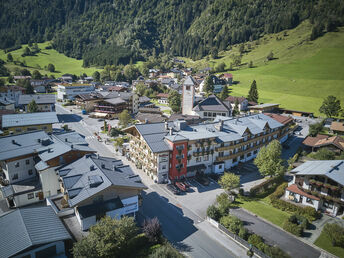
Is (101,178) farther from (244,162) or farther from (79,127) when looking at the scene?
(79,127)

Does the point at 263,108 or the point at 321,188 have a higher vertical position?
the point at 263,108

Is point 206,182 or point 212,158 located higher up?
point 212,158

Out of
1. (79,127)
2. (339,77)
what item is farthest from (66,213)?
(339,77)

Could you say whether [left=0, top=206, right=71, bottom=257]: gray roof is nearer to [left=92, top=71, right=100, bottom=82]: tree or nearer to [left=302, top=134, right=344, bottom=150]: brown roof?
[left=302, top=134, right=344, bottom=150]: brown roof

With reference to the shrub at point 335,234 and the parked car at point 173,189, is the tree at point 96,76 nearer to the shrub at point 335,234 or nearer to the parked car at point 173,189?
the parked car at point 173,189

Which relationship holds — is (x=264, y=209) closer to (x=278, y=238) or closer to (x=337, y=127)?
(x=278, y=238)

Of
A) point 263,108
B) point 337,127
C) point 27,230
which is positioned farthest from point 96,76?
point 27,230

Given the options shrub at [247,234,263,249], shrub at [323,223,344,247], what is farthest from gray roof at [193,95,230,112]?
shrub at [247,234,263,249]
